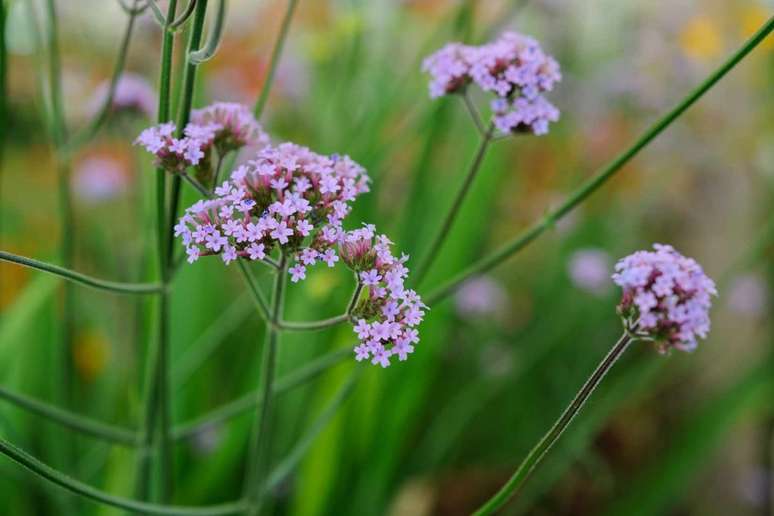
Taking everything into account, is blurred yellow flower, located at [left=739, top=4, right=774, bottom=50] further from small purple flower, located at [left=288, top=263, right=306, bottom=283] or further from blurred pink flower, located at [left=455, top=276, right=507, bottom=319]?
→ small purple flower, located at [left=288, top=263, right=306, bottom=283]

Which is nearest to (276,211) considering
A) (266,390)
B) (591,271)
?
(266,390)

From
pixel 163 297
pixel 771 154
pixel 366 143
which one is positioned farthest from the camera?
pixel 771 154

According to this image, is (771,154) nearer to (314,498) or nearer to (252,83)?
(314,498)

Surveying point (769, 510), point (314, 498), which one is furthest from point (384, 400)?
Answer: point (769, 510)

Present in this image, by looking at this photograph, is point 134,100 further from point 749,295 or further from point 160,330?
point 749,295

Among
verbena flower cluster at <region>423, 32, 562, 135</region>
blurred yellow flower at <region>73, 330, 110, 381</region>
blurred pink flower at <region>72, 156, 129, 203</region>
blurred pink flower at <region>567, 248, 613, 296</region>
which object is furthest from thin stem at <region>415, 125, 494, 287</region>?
blurred pink flower at <region>72, 156, 129, 203</region>

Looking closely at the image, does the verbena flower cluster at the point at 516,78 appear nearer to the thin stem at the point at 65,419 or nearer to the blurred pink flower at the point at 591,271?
the thin stem at the point at 65,419
